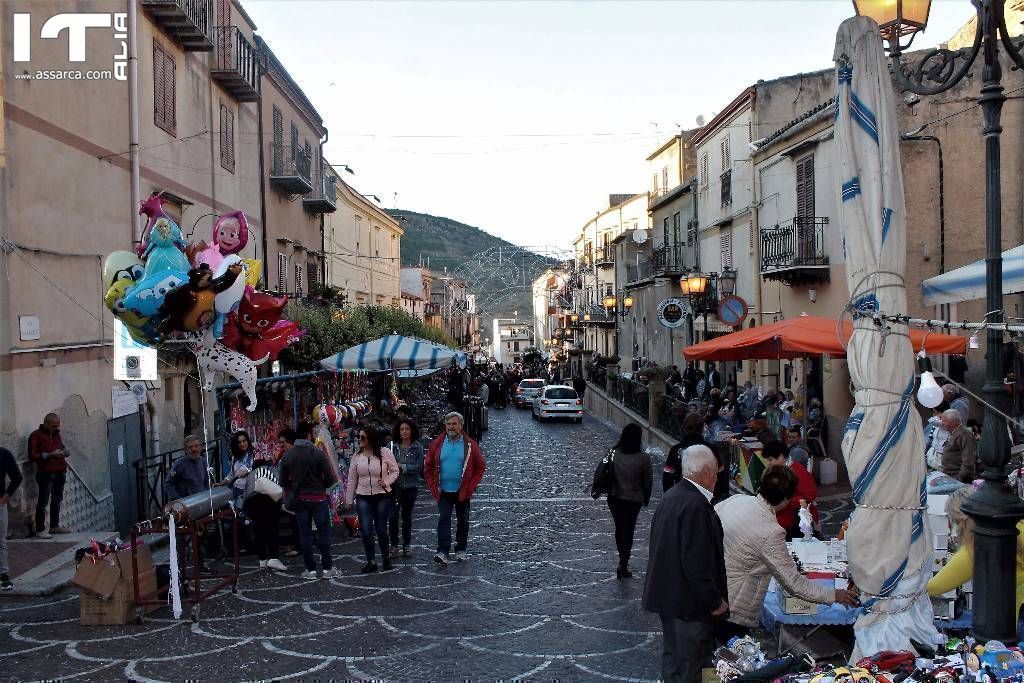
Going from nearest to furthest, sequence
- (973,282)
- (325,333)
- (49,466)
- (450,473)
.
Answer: (973,282), (450,473), (49,466), (325,333)

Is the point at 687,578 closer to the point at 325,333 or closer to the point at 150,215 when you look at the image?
the point at 150,215

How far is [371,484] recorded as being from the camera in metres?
10.5

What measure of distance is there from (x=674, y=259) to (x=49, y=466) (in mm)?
28855

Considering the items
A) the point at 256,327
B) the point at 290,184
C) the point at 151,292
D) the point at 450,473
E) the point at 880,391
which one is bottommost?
the point at 450,473

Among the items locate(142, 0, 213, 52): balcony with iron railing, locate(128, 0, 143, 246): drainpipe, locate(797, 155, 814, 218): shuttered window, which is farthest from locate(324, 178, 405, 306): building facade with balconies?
locate(128, 0, 143, 246): drainpipe

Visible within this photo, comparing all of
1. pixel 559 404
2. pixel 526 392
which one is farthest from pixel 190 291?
pixel 526 392

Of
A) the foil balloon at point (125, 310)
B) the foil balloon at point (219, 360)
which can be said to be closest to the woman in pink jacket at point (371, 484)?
the foil balloon at point (219, 360)

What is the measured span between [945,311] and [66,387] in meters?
14.8

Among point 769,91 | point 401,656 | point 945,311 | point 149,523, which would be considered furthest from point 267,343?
point 769,91

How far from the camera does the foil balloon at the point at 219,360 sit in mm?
9242

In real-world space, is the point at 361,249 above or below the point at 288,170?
below

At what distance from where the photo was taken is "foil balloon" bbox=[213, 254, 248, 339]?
8.95 meters

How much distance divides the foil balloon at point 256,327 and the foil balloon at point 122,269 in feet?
3.11

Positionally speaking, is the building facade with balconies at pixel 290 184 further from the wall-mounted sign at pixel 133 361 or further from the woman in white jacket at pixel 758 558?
the woman in white jacket at pixel 758 558
